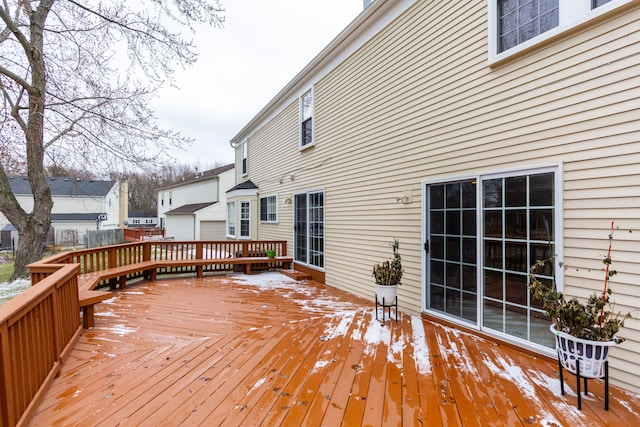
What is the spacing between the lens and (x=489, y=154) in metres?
3.60

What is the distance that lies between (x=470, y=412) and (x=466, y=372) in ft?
2.14

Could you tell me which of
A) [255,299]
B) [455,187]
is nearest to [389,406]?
[455,187]

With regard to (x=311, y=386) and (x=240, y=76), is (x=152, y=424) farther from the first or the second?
(x=240, y=76)

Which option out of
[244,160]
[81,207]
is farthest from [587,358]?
[81,207]

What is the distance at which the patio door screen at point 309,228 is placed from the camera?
748cm

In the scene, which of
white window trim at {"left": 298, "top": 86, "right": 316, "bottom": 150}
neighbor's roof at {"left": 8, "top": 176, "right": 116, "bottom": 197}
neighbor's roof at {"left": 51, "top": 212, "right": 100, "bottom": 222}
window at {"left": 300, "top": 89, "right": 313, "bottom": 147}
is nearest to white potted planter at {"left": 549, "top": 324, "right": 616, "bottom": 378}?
white window trim at {"left": 298, "top": 86, "right": 316, "bottom": 150}

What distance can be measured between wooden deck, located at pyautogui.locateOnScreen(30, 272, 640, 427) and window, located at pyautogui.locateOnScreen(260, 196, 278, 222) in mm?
5576

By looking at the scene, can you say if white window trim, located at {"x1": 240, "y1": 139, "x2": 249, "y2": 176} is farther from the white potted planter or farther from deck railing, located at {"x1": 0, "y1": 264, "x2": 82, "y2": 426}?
the white potted planter

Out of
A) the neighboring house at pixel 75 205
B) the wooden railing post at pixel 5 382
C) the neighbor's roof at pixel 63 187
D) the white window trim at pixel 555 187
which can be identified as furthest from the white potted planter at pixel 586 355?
the neighbor's roof at pixel 63 187

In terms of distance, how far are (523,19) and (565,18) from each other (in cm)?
51

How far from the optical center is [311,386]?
2584 mm

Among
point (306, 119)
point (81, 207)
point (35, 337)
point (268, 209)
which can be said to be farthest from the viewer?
point (81, 207)

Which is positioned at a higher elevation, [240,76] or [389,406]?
[240,76]

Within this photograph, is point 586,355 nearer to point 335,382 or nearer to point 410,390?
point 410,390
